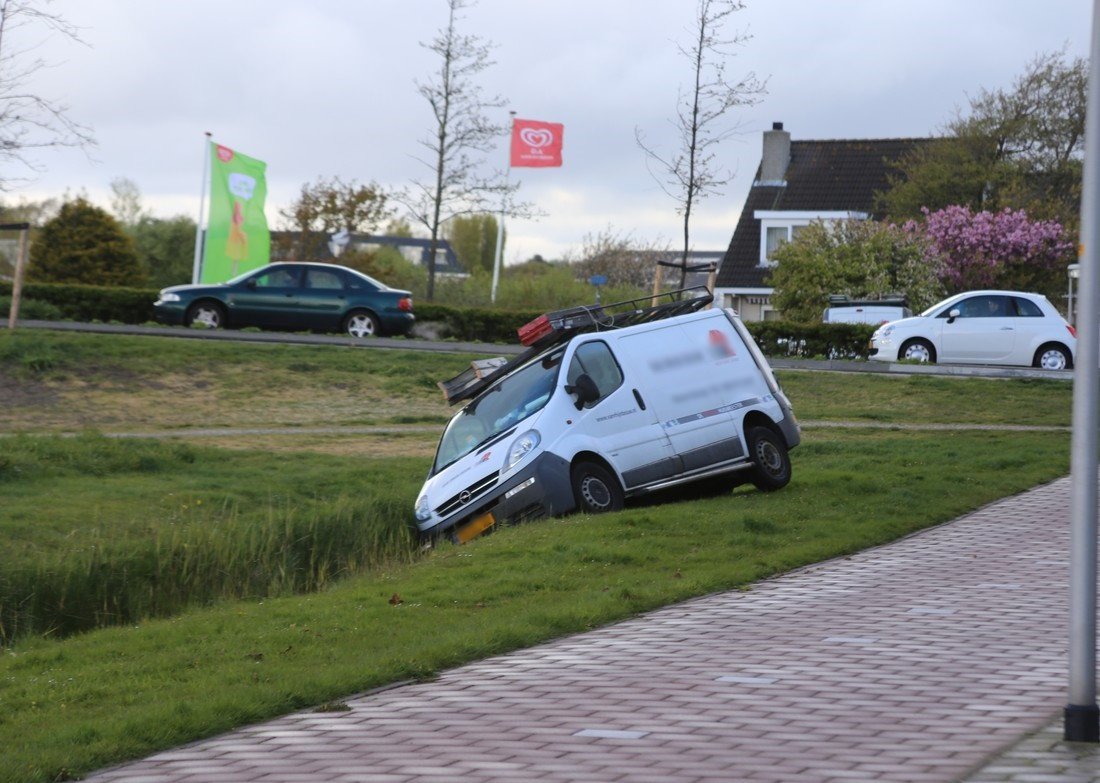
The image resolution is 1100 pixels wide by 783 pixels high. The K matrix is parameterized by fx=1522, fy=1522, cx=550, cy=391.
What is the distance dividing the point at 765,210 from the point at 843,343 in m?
32.0

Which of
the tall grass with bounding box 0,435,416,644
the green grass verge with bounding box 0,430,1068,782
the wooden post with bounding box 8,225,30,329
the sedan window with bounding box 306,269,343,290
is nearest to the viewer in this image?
the green grass verge with bounding box 0,430,1068,782

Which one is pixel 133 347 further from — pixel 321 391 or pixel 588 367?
pixel 588 367

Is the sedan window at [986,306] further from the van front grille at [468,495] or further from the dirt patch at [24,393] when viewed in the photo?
the van front grille at [468,495]

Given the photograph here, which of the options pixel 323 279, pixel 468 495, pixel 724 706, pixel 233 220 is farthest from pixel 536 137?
pixel 724 706

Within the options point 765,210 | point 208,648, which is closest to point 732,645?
point 208,648

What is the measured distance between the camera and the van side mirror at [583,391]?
14.8m

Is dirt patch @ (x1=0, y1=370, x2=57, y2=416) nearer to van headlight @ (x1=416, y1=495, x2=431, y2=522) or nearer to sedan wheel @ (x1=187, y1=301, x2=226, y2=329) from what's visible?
sedan wheel @ (x1=187, y1=301, x2=226, y2=329)

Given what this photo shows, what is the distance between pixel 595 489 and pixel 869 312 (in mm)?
26048

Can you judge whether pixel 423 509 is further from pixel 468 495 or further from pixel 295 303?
pixel 295 303

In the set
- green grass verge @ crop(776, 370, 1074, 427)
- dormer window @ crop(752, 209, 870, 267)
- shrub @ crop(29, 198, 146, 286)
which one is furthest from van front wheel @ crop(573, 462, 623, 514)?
dormer window @ crop(752, 209, 870, 267)

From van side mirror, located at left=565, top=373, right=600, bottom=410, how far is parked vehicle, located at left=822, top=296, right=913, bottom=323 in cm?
2520

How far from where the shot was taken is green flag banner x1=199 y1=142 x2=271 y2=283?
136 ft

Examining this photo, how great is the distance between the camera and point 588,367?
598 inches

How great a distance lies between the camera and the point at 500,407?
603 inches
